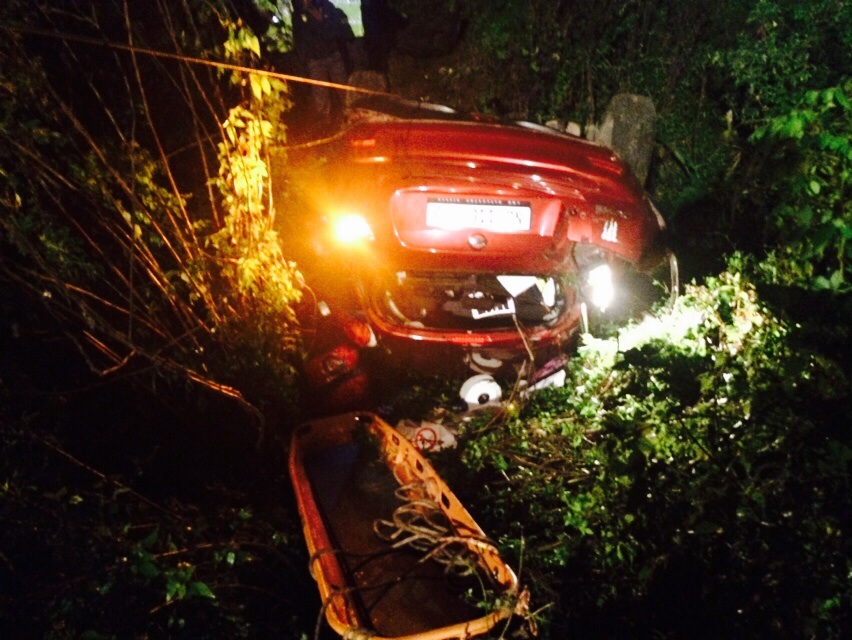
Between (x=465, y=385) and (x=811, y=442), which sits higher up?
(x=811, y=442)

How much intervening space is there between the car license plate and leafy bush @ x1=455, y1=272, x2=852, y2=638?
3.35 feet

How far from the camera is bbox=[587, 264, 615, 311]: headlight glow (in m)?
3.56

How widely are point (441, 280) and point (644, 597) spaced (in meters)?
1.99

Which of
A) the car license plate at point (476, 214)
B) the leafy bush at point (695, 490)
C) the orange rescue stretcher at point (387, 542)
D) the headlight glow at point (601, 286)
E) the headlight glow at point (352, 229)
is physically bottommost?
the orange rescue stretcher at point (387, 542)

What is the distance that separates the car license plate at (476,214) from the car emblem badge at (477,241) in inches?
1.9

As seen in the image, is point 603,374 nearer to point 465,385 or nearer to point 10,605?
point 465,385

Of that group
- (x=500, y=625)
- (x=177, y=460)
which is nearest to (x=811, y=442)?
(x=500, y=625)

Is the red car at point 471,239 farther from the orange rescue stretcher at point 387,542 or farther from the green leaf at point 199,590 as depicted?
the green leaf at point 199,590

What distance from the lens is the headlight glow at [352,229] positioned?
10.5ft

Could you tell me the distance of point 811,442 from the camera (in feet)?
7.63

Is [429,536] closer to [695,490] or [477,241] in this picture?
[695,490]

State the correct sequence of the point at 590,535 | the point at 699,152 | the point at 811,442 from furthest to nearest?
the point at 699,152 < the point at 590,535 < the point at 811,442

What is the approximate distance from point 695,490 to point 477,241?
1666mm

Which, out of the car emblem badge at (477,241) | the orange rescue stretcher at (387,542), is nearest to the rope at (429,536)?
the orange rescue stretcher at (387,542)
